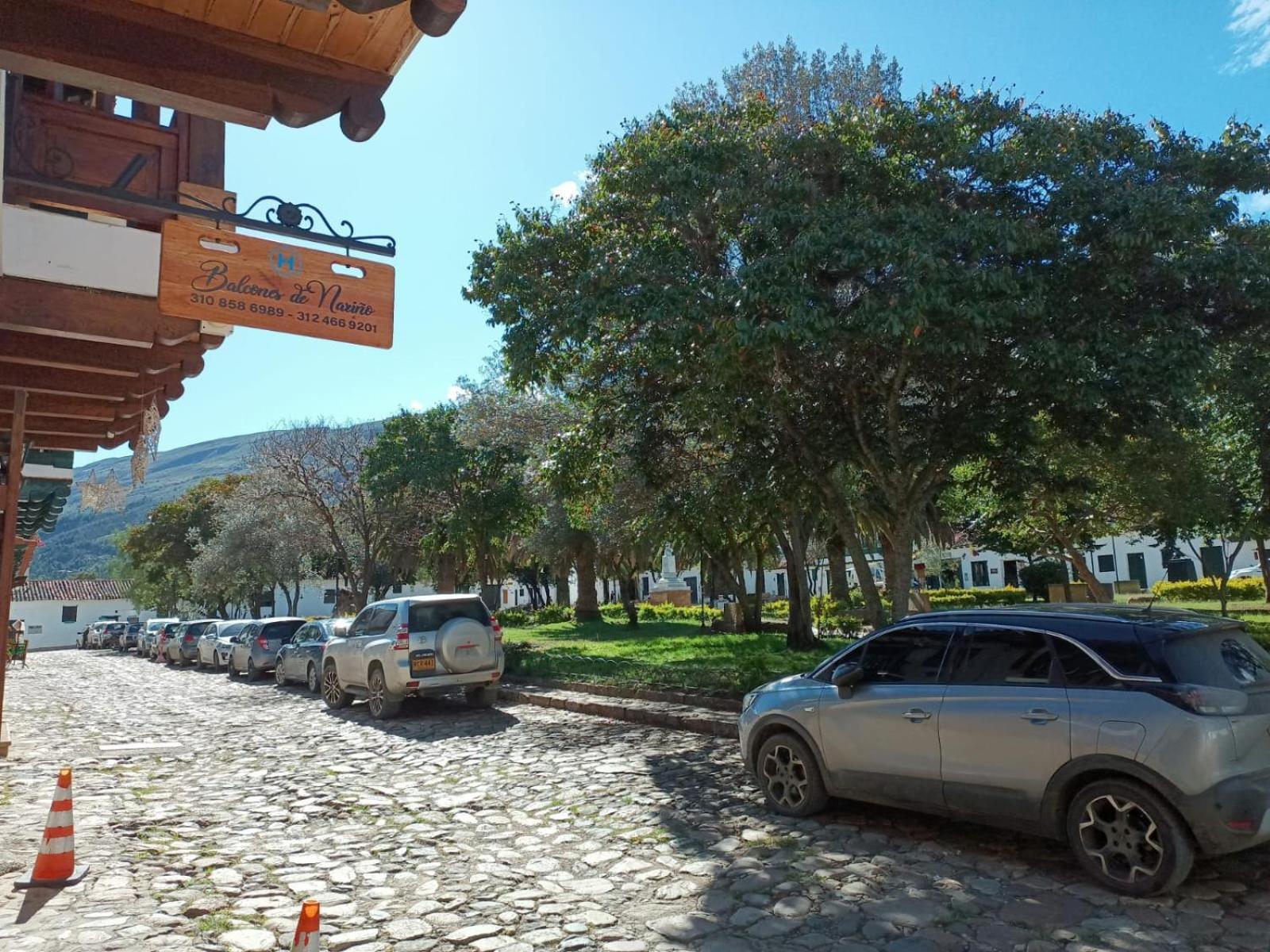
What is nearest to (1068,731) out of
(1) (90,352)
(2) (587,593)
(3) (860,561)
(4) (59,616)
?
(1) (90,352)

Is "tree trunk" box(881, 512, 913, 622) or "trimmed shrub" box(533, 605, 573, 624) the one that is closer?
"tree trunk" box(881, 512, 913, 622)

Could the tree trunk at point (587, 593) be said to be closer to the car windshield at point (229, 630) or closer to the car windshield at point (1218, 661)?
the car windshield at point (229, 630)

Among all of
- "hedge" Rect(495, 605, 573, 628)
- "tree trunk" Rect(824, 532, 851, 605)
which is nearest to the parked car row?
"tree trunk" Rect(824, 532, 851, 605)

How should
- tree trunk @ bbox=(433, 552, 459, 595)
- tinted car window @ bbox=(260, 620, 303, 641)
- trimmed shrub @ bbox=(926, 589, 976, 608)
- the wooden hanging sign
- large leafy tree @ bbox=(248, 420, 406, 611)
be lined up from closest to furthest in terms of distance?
1. the wooden hanging sign
2. tinted car window @ bbox=(260, 620, 303, 641)
3. large leafy tree @ bbox=(248, 420, 406, 611)
4. tree trunk @ bbox=(433, 552, 459, 595)
5. trimmed shrub @ bbox=(926, 589, 976, 608)

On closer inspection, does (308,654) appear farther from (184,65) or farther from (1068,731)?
(1068,731)

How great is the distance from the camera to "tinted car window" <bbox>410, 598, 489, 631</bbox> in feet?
45.1

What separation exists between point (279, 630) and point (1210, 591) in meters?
35.6

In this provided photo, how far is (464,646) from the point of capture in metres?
13.6

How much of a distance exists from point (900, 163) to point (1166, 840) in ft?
28.4

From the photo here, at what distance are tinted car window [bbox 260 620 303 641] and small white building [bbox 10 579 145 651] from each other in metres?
65.1

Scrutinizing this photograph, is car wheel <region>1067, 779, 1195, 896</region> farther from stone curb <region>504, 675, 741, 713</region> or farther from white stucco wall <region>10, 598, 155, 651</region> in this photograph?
white stucco wall <region>10, 598, 155, 651</region>

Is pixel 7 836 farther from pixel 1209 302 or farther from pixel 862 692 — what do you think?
pixel 1209 302

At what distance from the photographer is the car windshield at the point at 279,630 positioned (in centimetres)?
2322

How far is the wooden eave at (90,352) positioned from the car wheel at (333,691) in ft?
20.4
